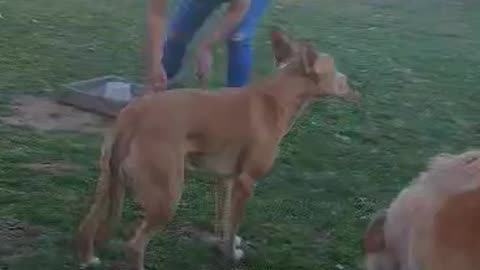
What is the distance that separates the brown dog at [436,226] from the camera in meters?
1.90

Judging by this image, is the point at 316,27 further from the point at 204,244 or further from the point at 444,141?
the point at 204,244

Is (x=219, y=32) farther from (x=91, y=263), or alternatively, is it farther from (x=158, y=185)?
(x=91, y=263)

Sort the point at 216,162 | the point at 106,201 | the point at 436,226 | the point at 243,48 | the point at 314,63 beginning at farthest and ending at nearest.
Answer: the point at 243,48 < the point at 314,63 < the point at 216,162 < the point at 106,201 < the point at 436,226

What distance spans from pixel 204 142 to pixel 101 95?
2658mm

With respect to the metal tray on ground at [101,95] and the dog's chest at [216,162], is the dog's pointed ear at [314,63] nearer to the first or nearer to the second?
the dog's chest at [216,162]

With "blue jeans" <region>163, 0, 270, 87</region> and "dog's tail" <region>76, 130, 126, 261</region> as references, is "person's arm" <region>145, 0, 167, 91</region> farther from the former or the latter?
"blue jeans" <region>163, 0, 270, 87</region>

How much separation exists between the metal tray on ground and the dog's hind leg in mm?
2508

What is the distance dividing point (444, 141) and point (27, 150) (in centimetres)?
259

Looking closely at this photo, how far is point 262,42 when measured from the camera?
9.20 m

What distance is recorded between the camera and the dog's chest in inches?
154

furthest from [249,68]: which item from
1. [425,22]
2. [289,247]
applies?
[425,22]

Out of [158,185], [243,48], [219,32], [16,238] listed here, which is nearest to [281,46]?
[219,32]

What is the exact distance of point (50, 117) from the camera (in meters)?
6.18

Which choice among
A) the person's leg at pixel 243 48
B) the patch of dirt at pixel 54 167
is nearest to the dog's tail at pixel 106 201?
the patch of dirt at pixel 54 167
